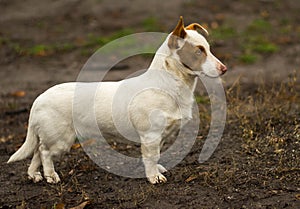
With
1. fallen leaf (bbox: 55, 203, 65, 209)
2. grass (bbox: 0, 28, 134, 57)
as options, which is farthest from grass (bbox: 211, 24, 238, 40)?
fallen leaf (bbox: 55, 203, 65, 209)

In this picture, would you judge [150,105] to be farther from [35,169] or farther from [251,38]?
[251,38]

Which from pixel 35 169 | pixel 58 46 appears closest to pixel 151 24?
pixel 58 46

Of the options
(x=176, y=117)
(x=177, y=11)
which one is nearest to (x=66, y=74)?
(x=177, y=11)

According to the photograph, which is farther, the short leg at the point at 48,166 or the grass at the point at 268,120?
the grass at the point at 268,120

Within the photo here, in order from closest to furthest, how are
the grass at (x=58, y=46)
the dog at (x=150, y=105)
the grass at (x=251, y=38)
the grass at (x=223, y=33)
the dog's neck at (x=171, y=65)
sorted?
1. the dog at (x=150, y=105)
2. the dog's neck at (x=171, y=65)
3. the grass at (x=251, y=38)
4. the grass at (x=58, y=46)
5. the grass at (x=223, y=33)

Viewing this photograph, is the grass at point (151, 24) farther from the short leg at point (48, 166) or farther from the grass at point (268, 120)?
the short leg at point (48, 166)

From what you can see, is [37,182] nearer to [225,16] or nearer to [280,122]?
[280,122]

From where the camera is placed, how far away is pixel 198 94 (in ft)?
27.5

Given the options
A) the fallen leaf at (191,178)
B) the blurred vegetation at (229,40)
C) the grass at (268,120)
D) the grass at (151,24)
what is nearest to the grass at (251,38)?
the blurred vegetation at (229,40)

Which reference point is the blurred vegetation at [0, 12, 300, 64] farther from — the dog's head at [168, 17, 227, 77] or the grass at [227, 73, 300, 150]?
the dog's head at [168, 17, 227, 77]

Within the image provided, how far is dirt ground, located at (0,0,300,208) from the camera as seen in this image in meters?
4.79

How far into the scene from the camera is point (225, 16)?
12.9 meters

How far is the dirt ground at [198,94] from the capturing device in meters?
4.79

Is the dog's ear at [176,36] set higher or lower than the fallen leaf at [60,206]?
higher
